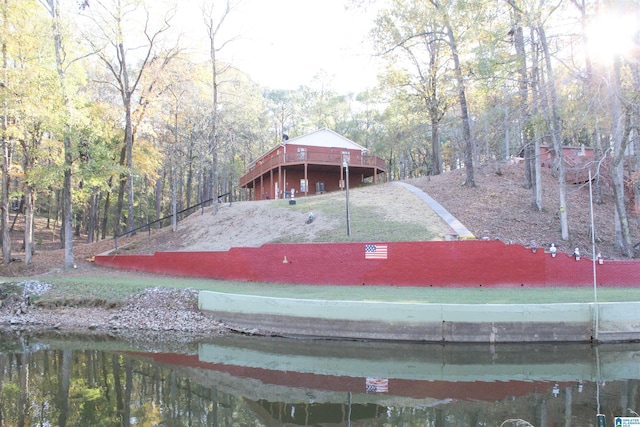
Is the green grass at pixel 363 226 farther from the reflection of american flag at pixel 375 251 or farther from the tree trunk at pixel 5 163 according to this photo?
the tree trunk at pixel 5 163

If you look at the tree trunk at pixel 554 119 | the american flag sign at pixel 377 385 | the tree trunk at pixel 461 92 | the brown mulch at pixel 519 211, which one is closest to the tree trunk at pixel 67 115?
the american flag sign at pixel 377 385

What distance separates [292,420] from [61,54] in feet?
61.4

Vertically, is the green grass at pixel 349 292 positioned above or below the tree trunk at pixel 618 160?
below

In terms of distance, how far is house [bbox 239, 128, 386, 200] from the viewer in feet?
102

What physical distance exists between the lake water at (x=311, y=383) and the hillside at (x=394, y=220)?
811cm

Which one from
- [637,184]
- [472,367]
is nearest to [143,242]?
[472,367]

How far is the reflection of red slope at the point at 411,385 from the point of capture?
24.8ft

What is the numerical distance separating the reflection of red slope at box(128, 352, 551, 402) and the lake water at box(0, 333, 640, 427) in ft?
0.06

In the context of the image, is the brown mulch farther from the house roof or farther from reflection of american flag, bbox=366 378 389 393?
reflection of american flag, bbox=366 378 389 393

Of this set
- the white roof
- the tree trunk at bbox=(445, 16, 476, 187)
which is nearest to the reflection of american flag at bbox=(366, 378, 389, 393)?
the tree trunk at bbox=(445, 16, 476, 187)

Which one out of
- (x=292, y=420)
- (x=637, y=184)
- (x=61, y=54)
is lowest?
(x=292, y=420)

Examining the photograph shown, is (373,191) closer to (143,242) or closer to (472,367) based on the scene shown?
(143,242)

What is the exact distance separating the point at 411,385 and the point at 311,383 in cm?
185

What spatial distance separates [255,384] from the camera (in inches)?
326
